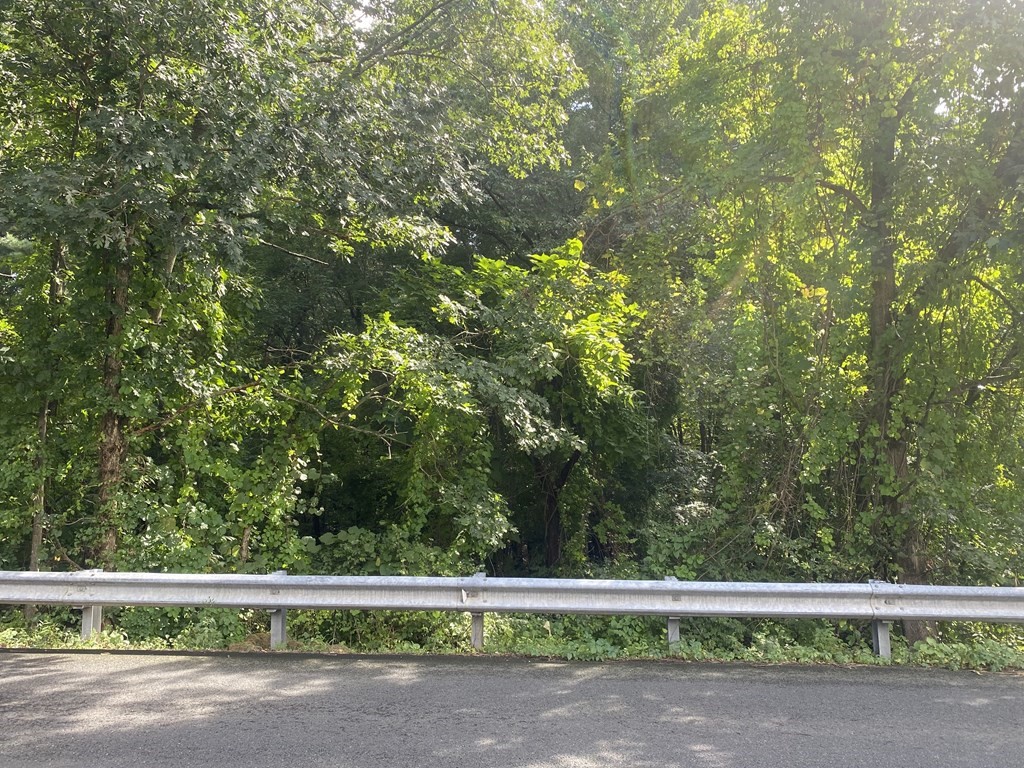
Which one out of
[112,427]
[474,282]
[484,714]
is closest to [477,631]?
[484,714]

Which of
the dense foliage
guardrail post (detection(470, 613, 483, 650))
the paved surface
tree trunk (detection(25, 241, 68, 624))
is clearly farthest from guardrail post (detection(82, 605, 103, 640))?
guardrail post (detection(470, 613, 483, 650))

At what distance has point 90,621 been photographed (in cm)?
567

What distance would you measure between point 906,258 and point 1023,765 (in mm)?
5985

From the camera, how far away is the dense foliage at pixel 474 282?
7.01m

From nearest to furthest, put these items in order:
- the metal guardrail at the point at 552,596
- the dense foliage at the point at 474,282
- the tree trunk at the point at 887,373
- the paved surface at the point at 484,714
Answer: the paved surface at the point at 484,714, the metal guardrail at the point at 552,596, the dense foliage at the point at 474,282, the tree trunk at the point at 887,373

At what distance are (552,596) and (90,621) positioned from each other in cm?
340

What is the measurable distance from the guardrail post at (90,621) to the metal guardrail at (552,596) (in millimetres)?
28

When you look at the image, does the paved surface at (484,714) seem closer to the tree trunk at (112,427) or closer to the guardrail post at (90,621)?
the guardrail post at (90,621)

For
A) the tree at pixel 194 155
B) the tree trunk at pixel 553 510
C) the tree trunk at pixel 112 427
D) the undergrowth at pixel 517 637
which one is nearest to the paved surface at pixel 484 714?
the undergrowth at pixel 517 637

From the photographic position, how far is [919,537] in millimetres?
8508

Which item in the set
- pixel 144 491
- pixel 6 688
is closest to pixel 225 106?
pixel 144 491

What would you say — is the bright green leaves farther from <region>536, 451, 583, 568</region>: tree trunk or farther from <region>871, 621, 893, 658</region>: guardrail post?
<region>871, 621, 893, 658</region>: guardrail post

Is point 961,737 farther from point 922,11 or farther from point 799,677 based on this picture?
point 922,11

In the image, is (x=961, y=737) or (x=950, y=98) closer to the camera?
(x=961, y=737)
